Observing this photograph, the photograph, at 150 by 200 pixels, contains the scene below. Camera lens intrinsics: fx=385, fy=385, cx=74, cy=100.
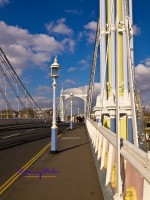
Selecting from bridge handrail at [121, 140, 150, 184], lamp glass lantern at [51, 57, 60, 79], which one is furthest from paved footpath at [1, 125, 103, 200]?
lamp glass lantern at [51, 57, 60, 79]

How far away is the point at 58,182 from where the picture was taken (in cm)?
1012

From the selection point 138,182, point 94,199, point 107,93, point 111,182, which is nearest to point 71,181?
point 94,199

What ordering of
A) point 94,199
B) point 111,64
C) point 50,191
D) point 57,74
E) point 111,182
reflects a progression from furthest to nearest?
1. point 111,64
2. point 57,74
3. point 50,191
4. point 94,199
5. point 111,182

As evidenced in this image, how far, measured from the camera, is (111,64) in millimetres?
35156

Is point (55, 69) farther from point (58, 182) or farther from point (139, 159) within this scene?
point (139, 159)

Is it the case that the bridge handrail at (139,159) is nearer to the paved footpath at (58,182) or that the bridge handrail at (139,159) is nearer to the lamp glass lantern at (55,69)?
the paved footpath at (58,182)

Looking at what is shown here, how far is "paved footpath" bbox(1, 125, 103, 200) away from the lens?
8.50 meters

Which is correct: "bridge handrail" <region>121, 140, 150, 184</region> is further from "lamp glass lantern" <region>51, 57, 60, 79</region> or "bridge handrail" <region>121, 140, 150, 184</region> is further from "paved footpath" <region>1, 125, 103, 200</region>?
"lamp glass lantern" <region>51, 57, 60, 79</region>

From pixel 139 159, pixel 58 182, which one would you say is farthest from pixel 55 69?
pixel 139 159

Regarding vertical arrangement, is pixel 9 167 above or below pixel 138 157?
below

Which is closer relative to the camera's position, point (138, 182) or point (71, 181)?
point (138, 182)

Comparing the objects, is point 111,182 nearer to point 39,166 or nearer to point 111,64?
point 39,166

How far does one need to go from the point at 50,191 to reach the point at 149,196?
5352mm

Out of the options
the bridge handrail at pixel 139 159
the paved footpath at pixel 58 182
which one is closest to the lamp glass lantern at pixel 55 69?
the paved footpath at pixel 58 182
